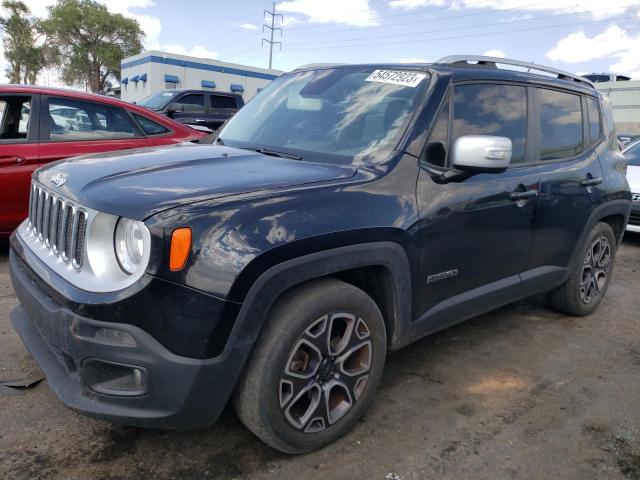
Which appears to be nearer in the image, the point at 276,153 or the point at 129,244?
the point at 129,244

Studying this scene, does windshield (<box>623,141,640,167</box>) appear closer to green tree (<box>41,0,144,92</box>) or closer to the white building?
the white building

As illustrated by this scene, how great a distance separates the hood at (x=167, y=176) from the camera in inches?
83.5

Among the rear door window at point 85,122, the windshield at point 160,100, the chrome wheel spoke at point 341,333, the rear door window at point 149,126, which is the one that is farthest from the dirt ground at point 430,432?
the windshield at point 160,100

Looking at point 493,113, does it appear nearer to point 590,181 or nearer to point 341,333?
point 590,181

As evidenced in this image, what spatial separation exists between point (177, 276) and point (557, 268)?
2.95 metres

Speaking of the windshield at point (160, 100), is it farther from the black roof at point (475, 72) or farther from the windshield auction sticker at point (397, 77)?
the windshield auction sticker at point (397, 77)

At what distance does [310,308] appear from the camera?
226cm

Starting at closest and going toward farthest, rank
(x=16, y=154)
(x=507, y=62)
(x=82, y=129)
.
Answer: (x=507, y=62), (x=16, y=154), (x=82, y=129)

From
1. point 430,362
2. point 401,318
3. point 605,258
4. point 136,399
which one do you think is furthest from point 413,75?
point 605,258

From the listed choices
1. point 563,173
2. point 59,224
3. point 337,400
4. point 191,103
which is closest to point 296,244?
point 337,400

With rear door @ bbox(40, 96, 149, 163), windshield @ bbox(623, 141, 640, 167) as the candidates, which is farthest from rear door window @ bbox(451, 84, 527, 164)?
windshield @ bbox(623, 141, 640, 167)

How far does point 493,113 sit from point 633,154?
6.33 m

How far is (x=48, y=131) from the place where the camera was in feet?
16.8

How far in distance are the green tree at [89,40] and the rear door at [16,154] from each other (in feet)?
160
